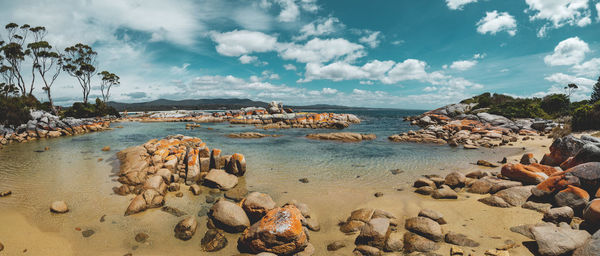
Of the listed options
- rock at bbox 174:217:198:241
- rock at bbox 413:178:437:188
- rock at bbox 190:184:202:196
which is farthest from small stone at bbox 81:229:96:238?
rock at bbox 413:178:437:188

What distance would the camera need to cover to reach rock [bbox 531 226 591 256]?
459 centimetres

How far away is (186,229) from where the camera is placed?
21.6ft

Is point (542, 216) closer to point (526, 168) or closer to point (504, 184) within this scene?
point (504, 184)

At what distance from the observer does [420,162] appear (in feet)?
51.4

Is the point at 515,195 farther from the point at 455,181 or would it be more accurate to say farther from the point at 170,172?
the point at 170,172

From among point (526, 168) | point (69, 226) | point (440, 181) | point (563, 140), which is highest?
point (563, 140)

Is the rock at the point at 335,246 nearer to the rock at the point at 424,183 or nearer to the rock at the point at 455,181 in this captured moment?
the rock at the point at 424,183

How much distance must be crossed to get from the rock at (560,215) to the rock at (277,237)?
662cm

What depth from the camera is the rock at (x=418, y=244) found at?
5.45 meters

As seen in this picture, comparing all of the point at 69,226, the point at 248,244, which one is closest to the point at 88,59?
the point at 69,226

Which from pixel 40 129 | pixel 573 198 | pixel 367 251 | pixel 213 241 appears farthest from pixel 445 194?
pixel 40 129

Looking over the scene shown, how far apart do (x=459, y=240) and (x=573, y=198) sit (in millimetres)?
4149

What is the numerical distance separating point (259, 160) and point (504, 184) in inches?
519

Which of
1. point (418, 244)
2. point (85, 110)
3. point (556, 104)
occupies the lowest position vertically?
point (418, 244)
